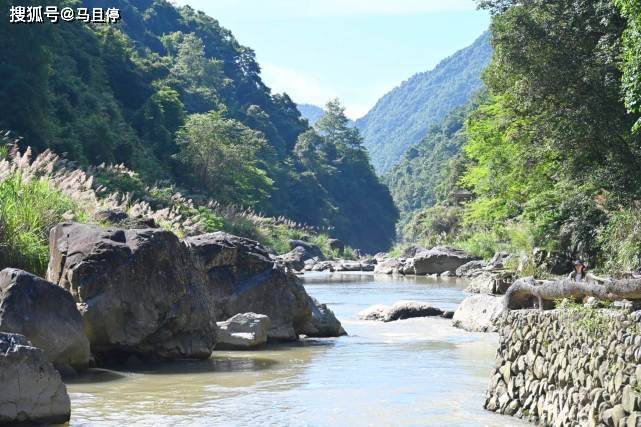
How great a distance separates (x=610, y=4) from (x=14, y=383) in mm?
17669

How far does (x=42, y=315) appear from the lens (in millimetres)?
11125

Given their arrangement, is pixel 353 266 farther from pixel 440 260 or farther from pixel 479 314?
pixel 479 314

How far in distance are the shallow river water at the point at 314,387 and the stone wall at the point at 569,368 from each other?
373 mm

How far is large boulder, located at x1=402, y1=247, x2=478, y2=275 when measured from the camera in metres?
42.3

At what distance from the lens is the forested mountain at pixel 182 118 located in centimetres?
4391

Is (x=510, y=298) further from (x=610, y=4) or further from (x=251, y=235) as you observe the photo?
(x=251, y=235)

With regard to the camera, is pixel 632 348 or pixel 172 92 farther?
pixel 172 92

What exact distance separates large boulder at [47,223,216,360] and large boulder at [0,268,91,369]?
865 millimetres

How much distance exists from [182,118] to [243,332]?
164ft

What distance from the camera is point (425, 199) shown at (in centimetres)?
15212

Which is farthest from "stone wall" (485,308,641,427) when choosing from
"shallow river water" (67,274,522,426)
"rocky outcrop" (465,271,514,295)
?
"rocky outcrop" (465,271,514,295)

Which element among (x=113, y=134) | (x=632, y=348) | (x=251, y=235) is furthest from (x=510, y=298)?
(x=113, y=134)

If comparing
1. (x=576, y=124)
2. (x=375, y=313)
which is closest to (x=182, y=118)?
(x=576, y=124)

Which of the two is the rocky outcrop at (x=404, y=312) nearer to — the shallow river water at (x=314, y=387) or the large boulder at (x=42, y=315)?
the shallow river water at (x=314, y=387)
